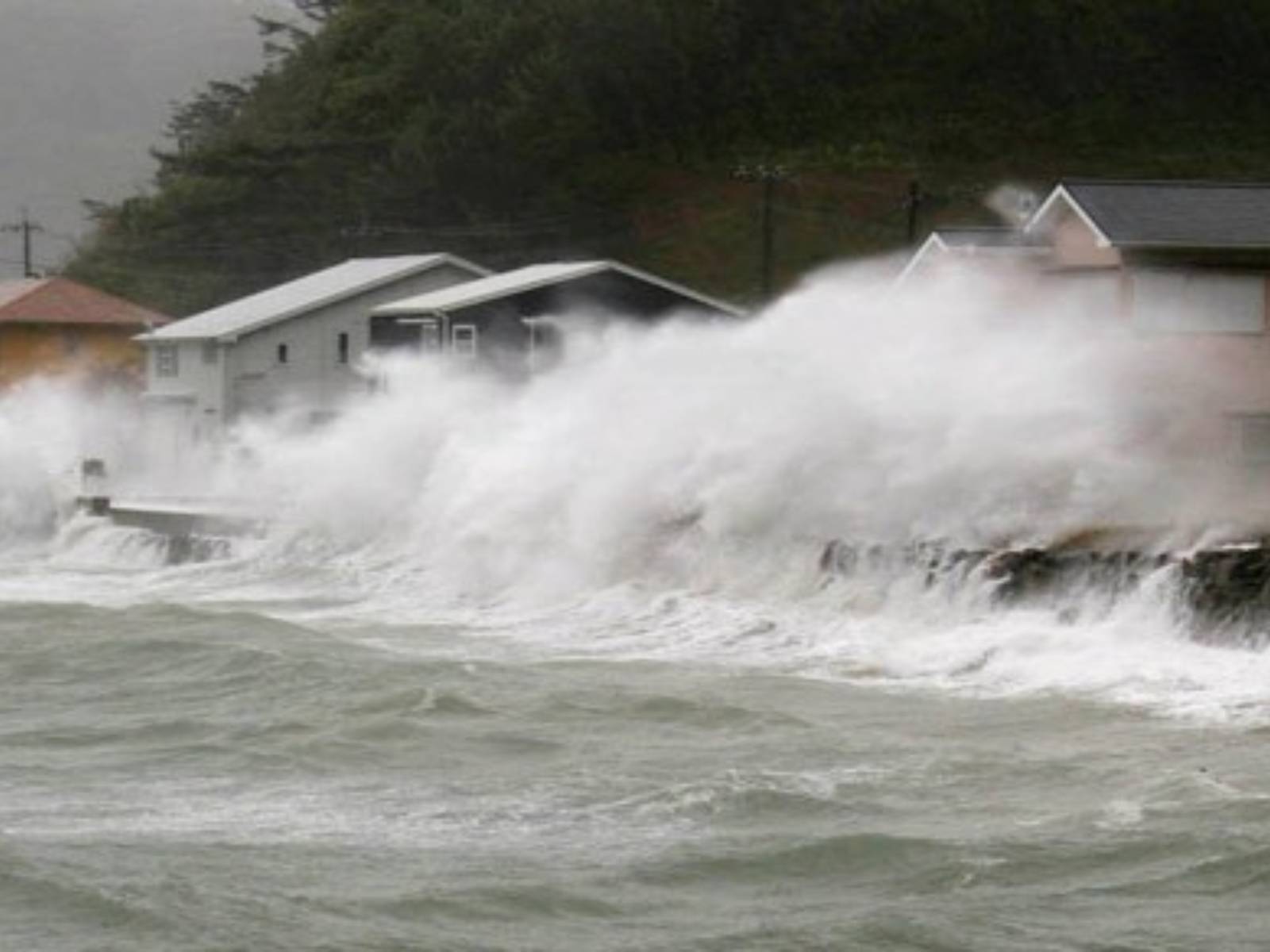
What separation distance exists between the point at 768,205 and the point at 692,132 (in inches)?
776

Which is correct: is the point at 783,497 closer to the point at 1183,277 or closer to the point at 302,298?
the point at 1183,277

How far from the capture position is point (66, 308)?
71.0 meters

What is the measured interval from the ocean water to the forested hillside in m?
25.6

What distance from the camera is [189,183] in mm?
77688

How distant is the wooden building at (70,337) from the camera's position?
231 ft

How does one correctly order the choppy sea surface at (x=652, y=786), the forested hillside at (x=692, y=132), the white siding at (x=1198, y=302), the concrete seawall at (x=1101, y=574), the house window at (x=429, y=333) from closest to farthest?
the choppy sea surface at (x=652, y=786) → the concrete seawall at (x=1101, y=574) → the white siding at (x=1198, y=302) → the house window at (x=429, y=333) → the forested hillside at (x=692, y=132)

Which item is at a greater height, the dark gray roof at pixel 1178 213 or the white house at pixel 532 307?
the dark gray roof at pixel 1178 213

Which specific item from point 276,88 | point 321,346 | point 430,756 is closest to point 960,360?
point 430,756

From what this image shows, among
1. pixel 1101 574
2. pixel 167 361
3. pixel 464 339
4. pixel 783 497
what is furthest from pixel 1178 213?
pixel 167 361

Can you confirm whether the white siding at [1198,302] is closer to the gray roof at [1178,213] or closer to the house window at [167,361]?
the gray roof at [1178,213]

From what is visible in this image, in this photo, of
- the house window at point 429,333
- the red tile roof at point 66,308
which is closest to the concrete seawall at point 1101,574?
the house window at point 429,333

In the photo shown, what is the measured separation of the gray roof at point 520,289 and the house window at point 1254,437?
19026 mm

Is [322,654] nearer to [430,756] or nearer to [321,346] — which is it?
[430,756]

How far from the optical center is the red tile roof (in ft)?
231
